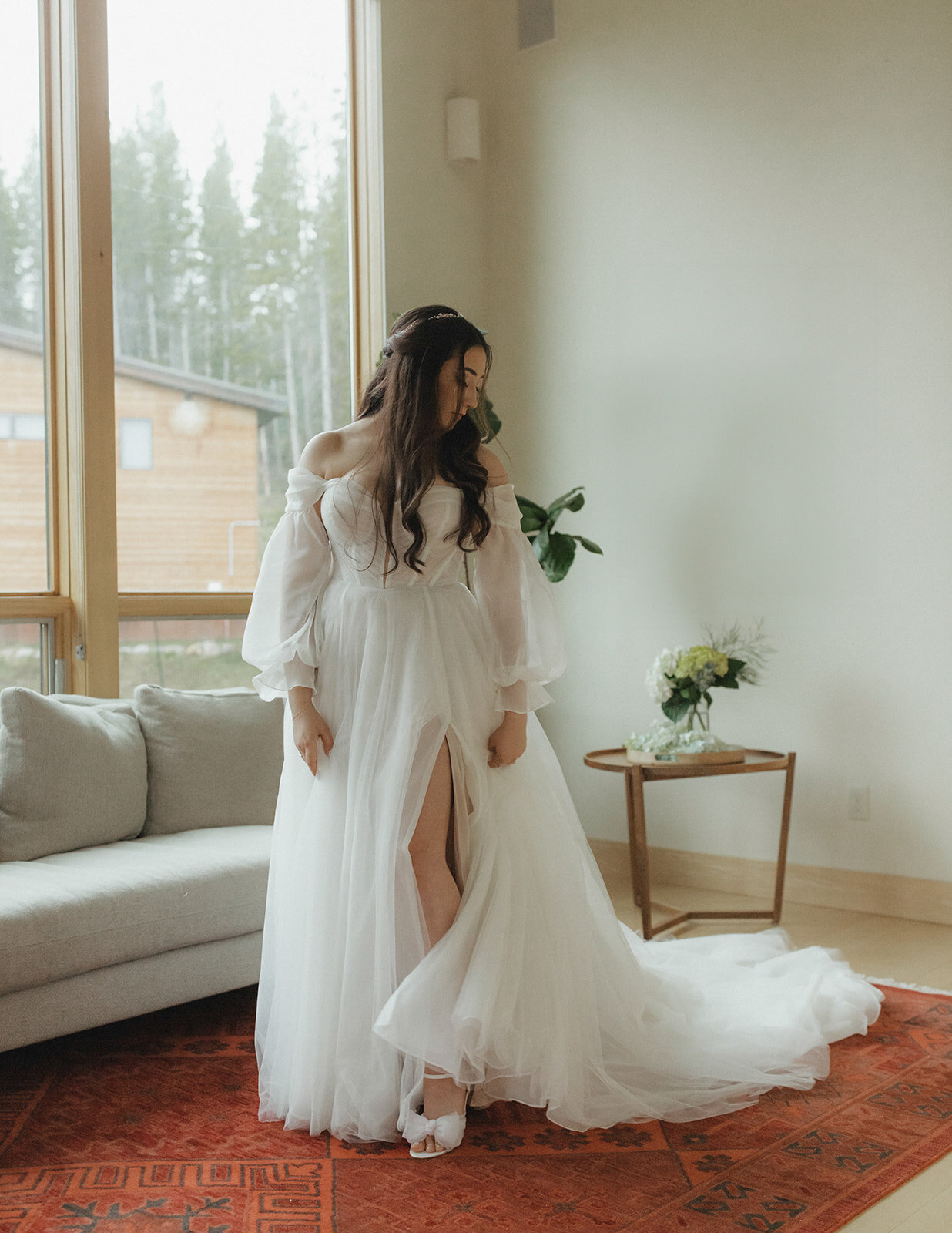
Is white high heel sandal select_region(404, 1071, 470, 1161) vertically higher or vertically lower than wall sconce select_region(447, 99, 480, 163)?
lower

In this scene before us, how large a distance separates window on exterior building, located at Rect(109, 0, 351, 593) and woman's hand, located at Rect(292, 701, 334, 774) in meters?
1.89

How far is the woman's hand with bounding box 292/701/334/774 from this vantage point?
2307 millimetres

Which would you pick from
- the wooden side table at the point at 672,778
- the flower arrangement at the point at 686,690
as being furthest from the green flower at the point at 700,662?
the wooden side table at the point at 672,778

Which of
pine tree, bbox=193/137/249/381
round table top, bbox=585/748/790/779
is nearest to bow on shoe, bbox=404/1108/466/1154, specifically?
round table top, bbox=585/748/790/779

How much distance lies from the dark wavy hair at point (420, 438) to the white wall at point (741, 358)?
2.15 m

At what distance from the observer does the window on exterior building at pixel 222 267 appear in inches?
158

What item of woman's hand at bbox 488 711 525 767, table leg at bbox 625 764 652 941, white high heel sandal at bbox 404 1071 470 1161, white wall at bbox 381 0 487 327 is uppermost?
white wall at bbox 381 0 487 327

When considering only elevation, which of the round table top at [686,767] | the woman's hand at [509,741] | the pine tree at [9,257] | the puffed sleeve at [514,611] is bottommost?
the round table top at [686,767]

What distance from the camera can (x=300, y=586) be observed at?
234cm

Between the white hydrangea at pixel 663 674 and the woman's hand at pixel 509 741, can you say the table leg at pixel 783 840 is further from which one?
the woman's hand at pixel 509 741

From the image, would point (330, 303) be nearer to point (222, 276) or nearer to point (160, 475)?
point (222, 276)

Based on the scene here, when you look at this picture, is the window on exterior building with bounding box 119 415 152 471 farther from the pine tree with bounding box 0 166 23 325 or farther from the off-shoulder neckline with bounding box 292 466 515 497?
the off-shoulder neckline with bounding box 292 466 515 497

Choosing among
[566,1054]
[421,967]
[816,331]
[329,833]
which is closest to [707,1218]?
[566,1054]

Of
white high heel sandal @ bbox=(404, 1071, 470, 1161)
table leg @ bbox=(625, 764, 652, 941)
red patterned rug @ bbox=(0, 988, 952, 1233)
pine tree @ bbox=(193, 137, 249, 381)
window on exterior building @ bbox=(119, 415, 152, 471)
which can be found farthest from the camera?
pine tree @ bbox=(193, 137, 249, 381)
